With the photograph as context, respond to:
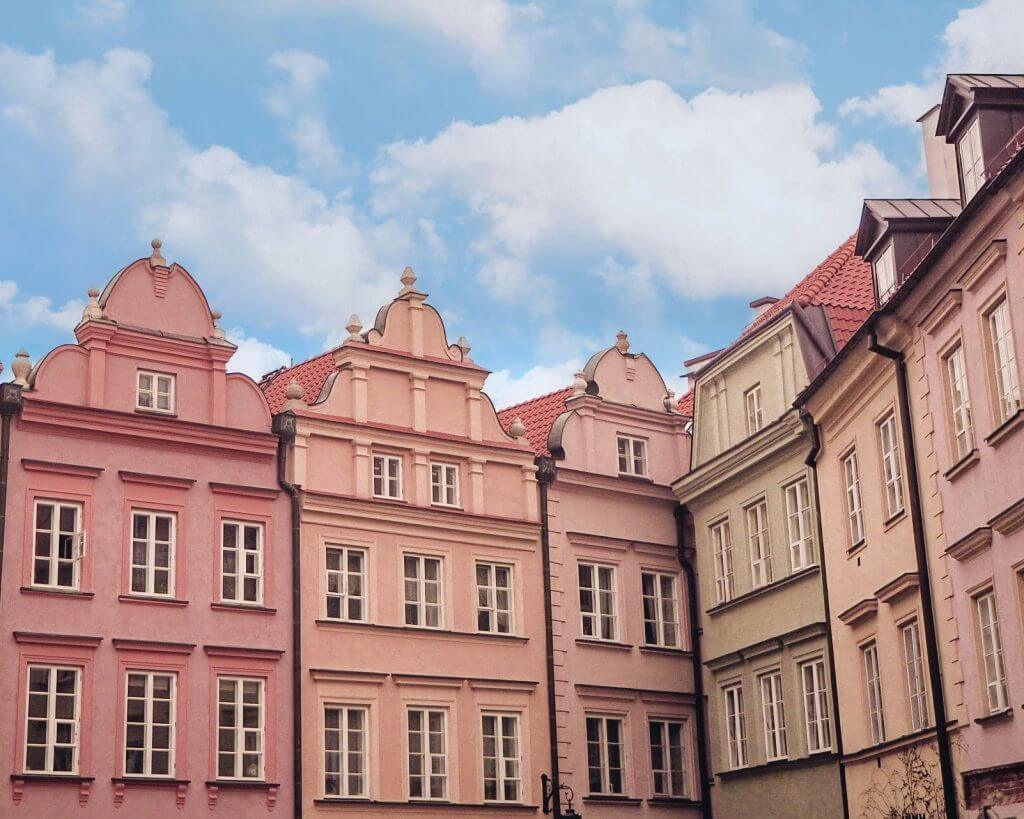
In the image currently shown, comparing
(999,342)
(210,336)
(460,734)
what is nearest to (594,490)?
(460,734)

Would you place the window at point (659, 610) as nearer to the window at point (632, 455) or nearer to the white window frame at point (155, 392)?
the window at point (632, 455)

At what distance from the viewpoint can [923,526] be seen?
23.6 metres

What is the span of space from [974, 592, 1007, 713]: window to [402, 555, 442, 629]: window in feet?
40.4

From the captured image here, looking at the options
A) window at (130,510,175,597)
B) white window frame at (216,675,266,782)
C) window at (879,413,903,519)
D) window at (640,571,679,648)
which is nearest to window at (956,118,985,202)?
window at (879,413,903,519)

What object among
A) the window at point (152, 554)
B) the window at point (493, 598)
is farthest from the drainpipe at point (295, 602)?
the window at point (493, 598)

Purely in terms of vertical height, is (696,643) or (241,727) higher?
(696,643)

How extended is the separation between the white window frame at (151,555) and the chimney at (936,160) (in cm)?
1479

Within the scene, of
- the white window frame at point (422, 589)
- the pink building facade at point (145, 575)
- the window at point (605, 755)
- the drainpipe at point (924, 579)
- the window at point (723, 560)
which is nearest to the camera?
the drainpipe at point (924, 579)

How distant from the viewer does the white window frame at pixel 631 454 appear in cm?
3512

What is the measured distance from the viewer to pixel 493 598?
1273 inches

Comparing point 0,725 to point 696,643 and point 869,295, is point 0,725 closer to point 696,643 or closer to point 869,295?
point 696,643

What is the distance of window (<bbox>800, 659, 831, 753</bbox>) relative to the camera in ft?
94.7

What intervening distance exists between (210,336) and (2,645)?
6708 mm

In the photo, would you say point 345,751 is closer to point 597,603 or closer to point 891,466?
point 597,603
